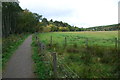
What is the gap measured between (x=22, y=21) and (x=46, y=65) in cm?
5210

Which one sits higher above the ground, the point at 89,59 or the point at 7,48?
the point at 7,48

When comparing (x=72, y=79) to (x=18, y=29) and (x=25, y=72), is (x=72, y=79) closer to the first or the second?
(x=25, y=72)

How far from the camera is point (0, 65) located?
411 inches

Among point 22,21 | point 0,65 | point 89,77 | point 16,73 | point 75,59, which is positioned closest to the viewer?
point 89,77

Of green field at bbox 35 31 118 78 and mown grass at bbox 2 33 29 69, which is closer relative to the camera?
green field at bbox 35 31 118 78

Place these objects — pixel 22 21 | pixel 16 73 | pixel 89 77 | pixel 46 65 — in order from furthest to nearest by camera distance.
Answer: pixel 22 21, pixel 46 65, pixel 16 73, pixel 89 77

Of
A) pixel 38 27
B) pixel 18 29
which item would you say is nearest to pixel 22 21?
pixel 18 29

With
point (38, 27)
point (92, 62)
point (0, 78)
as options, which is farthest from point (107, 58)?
point (38, 27)

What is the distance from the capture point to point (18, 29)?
60.8 meters

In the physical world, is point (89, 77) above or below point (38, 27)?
below

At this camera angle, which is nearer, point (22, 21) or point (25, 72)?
point (25, 72)

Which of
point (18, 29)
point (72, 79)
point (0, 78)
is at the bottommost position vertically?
point (0, 78)

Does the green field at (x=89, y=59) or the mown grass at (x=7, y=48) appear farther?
the mown grass at (x=7, y=48)

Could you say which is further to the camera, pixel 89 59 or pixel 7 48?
pixel 7 48
